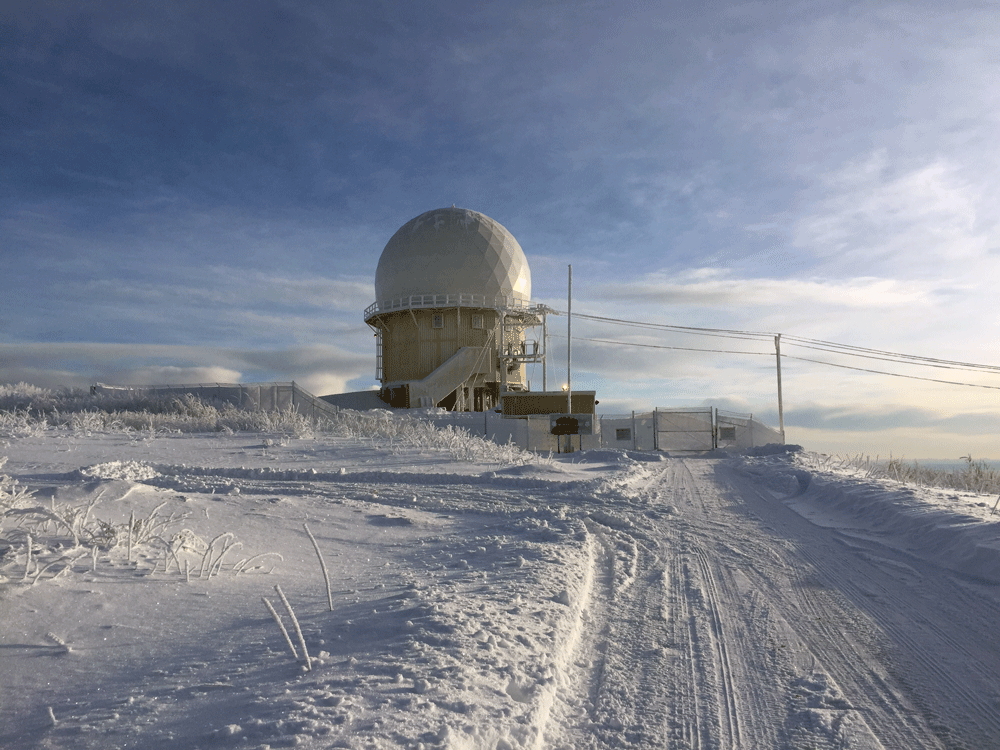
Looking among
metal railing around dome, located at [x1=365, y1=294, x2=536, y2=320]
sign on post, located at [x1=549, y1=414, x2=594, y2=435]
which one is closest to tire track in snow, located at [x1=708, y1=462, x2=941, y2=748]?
sign on post, located at [x1=549, y1=414, x2=594, y2=435]

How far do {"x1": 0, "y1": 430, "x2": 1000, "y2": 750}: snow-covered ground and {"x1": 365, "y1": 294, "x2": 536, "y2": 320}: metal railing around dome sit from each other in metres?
28.7

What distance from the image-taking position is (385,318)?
38.6 m

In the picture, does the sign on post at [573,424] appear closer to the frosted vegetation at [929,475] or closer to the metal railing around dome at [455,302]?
the metal railing around dome at [455,302]

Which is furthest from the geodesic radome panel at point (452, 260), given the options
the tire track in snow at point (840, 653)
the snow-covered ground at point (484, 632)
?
the tire track in snow at point (840, 653)

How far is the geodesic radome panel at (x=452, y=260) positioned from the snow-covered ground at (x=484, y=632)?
97.6ft

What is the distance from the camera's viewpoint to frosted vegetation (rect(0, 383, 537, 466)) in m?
14.8

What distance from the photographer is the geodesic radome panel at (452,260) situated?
3600 centimetres

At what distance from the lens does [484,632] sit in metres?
3.37

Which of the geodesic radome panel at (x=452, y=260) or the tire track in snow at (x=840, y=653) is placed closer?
the tire track in snow at (x=840, y=653)

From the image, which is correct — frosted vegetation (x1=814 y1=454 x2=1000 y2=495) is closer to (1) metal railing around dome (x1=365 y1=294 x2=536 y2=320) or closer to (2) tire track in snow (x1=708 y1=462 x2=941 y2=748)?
(2) tire track in snow (x1=708 y1=462 x2=941 y2=748)

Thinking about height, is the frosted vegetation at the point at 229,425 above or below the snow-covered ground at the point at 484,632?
above

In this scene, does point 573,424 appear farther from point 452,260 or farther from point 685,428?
point 452,260

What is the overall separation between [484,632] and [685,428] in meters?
32.0

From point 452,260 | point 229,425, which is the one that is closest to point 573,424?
point 452,260
